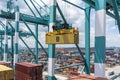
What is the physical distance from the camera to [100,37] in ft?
37.9

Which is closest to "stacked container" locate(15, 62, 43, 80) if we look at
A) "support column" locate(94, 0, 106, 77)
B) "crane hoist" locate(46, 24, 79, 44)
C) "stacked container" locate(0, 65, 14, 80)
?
"stacked container" locate(0, 65, 14, 80)

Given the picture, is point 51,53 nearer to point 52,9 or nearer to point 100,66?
point 52,9

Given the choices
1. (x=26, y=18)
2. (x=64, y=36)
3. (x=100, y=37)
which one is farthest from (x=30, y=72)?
(x=26, y=18)

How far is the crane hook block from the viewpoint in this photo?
1065cm

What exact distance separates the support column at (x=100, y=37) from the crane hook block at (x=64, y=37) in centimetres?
182

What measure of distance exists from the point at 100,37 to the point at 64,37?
8.03 ft

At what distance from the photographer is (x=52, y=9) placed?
1569cm

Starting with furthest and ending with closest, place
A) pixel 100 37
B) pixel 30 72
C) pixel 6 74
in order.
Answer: pixel 30 72 → pixel 6 74 → pixel 100 37

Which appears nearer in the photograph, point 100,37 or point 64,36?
point 64,36

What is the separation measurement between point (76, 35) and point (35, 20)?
22212 millimetres

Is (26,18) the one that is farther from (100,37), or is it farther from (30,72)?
(100,37)

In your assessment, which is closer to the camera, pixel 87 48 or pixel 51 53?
pixel 51 53

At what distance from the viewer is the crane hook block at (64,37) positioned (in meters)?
10.6

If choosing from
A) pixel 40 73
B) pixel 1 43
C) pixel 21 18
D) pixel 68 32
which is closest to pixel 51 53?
pixel 68 32
